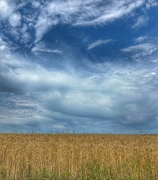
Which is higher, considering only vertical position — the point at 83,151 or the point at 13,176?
the point at 83,151

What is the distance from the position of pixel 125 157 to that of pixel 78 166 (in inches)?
92.9

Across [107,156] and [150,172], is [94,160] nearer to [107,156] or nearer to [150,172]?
[107,156]

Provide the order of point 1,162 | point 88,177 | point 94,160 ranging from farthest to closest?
point 1,162 → point 94,160 → point 88,177

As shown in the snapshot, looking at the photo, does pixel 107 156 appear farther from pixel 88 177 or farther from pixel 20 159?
pixel 20 159

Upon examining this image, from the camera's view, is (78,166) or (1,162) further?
(1,162)

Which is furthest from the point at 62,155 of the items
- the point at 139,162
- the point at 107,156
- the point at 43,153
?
the point at 139,162

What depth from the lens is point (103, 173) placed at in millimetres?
15859

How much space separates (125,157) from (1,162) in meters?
6.56

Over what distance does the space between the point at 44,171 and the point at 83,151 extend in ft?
7.92

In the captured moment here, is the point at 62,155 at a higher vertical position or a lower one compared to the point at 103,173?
higher

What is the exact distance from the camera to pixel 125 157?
16906mm

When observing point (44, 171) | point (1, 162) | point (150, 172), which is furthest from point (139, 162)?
point (1, 162)

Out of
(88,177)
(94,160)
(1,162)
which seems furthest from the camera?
(1,162)

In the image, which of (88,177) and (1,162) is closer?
(88,177)
